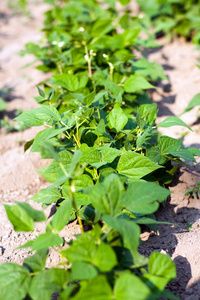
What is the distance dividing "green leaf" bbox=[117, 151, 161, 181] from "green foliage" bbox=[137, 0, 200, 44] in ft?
11.4

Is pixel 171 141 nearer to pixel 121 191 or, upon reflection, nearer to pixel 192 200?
pixel 192 200

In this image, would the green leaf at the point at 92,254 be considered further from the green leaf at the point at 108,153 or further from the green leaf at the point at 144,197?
the green leaf at the point at 108,153

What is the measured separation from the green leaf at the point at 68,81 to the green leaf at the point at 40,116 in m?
0.67

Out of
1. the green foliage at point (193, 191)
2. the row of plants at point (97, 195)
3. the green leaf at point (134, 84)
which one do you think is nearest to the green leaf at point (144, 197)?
the row of plants at point (97, 195)

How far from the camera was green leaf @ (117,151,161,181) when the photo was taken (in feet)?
5.34

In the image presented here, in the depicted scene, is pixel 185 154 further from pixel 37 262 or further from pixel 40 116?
pixel 37 262

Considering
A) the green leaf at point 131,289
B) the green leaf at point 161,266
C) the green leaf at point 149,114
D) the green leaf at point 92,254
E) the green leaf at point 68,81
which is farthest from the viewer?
the green leaf at point 68,81

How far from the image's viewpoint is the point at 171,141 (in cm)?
184

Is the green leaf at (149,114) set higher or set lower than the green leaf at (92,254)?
higher

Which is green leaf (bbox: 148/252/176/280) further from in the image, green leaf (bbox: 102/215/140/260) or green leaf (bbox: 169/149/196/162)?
green leaf (bbox: 169/149/196/162)

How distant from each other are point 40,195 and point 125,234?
764 millimetres

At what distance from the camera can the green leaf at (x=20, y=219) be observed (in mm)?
1315

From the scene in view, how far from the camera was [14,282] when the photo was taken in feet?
3.91

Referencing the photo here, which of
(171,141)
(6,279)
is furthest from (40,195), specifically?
(171,141)
